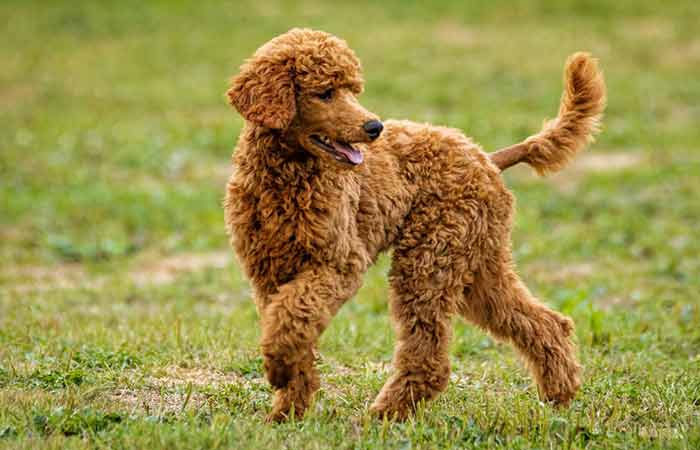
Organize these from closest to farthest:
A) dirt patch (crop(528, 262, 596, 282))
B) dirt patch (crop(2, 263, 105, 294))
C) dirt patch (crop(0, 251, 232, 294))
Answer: dirt patch (crop(2, 263, 105, 294)), dirt patch (crop(0, 251, 232, 294)), dirt patch (crop(528, 262, 596, 282))

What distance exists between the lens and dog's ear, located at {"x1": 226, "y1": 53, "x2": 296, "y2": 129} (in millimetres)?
5504

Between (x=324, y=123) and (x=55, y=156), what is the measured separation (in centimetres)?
1169

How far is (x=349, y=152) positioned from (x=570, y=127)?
195 cm

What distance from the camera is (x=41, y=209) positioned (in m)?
14.0

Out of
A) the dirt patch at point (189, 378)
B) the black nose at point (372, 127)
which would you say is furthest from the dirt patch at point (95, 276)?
the black nose at point (372, 127)

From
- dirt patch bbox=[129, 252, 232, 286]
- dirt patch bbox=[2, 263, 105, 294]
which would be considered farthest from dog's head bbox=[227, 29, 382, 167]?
dirt patch bbox=[129, 252, 232, 286]

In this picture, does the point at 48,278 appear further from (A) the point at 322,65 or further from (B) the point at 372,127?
(B) the point at 372,127

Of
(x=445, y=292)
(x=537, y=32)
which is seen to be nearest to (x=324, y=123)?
(x=445, y=292)

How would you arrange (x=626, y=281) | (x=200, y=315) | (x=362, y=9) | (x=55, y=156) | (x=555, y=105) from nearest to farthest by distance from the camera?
1. (x=200, y=315)
2. (x=626, y=281)
3. (x=55, y=156)
4. (x=555, y=105)
5. (x=362, y=9)

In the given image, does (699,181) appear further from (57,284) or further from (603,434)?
(603,434)

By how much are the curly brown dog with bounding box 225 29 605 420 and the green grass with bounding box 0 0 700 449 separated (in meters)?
0.38

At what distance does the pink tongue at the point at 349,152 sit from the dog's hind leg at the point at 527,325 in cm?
136

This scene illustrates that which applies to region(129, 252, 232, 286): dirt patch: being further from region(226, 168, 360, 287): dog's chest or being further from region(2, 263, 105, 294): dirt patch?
region(226, 168, 360, 287): dog's chest

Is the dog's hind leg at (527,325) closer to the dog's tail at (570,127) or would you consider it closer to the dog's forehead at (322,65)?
the dog's tail at (570,127)
